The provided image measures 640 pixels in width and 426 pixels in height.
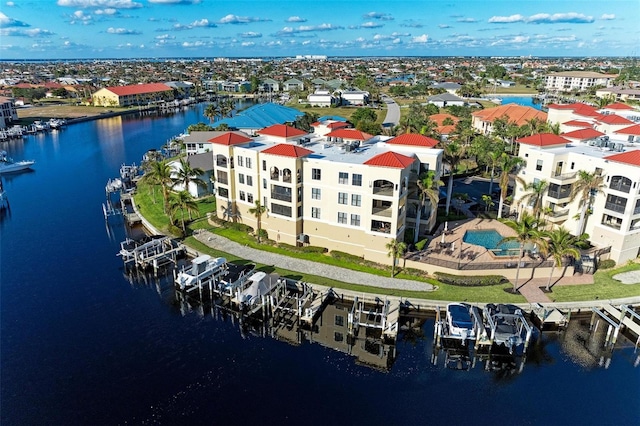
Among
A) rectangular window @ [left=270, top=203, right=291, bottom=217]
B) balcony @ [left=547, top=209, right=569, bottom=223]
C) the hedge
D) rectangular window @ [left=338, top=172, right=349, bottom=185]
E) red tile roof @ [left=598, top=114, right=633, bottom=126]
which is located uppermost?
red tile roof @ [left=598, top=114, right=633, bottom=126]

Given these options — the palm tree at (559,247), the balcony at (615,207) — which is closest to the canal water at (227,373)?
the palm tree at (559,247)

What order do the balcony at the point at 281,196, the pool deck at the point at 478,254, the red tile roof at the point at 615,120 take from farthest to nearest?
the red tile roof at the point at 615,120, the balcony at the point at 281,196, the pool deck at the point at 478,254

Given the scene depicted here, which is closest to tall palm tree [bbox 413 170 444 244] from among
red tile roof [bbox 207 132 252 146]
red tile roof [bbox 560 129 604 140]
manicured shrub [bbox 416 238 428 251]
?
manicured shrub [bbox 416 238 428 251]

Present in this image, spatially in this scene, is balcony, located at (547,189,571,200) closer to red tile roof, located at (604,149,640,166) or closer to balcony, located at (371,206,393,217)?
red tile roof, located at (604,149,640,166)

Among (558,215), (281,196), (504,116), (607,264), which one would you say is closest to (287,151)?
(281,196)

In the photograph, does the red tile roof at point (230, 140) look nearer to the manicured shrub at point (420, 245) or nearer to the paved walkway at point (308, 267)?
the paved walkway at point (308, 267)
